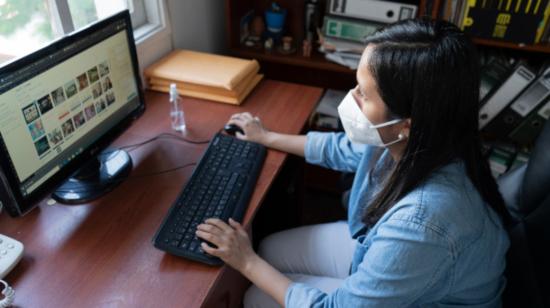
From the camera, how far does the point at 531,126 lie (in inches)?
68.9

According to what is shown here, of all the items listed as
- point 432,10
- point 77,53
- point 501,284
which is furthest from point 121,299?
point 432,10

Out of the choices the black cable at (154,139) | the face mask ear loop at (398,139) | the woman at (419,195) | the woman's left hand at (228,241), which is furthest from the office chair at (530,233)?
the black cable at (154,139)

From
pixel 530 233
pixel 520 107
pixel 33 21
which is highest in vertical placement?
pixel 33 21

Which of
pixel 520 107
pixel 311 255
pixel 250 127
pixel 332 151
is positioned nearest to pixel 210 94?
pixel 250 127

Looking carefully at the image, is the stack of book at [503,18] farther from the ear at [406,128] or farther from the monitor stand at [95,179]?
the monitor stand at [95,179]

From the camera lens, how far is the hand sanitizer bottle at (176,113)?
1304 mm

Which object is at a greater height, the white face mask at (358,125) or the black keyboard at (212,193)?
the white face mask at (358,125)

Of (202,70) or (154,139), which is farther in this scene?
(202,70)

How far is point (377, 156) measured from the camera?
1.08m

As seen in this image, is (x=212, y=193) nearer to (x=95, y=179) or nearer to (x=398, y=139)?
(x=95, y=179)

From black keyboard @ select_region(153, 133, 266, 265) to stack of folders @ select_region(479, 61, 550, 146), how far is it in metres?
1.06

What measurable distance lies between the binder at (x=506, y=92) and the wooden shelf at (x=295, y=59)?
22.3 inches

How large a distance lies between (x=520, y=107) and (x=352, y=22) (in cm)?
75

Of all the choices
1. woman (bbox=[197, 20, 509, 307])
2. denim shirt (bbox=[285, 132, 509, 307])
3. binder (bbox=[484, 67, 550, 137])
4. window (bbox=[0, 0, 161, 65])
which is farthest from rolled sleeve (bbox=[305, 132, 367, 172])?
binder (bbox=[484, 67, 550, 137])
